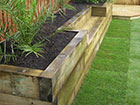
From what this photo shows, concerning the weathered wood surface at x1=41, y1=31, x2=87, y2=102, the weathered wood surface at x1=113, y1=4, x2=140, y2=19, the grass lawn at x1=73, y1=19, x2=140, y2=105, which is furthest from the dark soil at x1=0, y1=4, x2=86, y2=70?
the weathered wood surface at x1=113, y1=4, x2=140, y2=19

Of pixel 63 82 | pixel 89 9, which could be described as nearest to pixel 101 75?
pixel 63 82

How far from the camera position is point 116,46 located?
12.0ft

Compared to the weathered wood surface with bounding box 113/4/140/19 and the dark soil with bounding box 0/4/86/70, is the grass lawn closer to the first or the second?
the dark soil with bounding box 0/4/86/70

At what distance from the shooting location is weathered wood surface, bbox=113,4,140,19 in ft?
18.0

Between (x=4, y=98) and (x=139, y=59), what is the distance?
7.21ft

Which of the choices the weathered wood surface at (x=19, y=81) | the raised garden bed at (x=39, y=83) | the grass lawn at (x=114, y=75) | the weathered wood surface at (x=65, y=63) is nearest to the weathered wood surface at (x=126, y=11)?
the grass lawn at (x=114, y=75)

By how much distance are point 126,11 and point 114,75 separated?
12.2ft

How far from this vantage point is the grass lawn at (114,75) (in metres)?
2.26

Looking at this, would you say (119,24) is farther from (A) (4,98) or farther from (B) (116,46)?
(A) (4,98)

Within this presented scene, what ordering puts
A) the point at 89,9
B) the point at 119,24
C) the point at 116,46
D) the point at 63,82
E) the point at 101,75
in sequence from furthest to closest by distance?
the point at 119,24
the point at 89,9
the point at 116,46
the point at 101,75
the point at 63,82

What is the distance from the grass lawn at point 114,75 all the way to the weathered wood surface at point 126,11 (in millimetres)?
1435

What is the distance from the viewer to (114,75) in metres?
2.72

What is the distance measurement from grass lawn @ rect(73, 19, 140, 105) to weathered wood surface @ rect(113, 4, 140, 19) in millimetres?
1435

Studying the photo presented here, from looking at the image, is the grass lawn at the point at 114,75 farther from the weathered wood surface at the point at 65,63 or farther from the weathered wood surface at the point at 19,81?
the weathered wood surface at the point at 19,81
